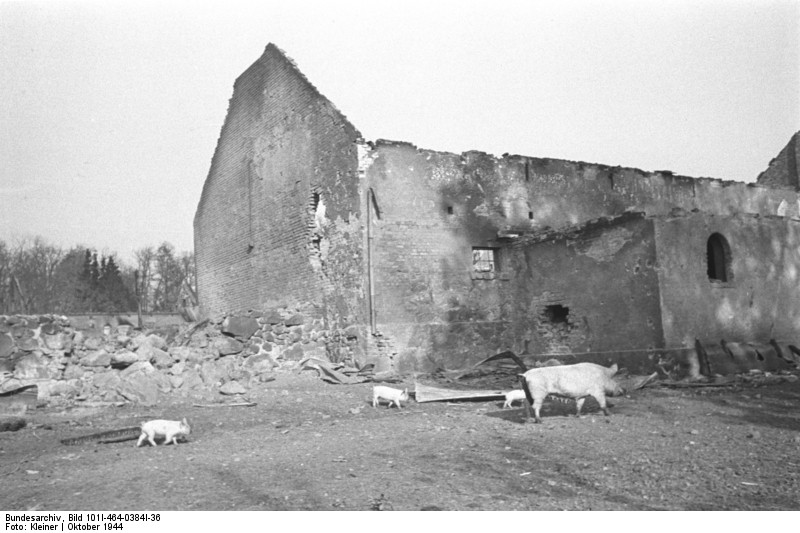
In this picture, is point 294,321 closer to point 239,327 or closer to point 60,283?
point 239,327

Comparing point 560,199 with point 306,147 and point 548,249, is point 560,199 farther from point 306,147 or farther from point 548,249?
point 306,147

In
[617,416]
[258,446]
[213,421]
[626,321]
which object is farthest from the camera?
[626,321]

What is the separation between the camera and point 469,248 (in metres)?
16.3

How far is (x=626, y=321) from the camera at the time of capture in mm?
12883

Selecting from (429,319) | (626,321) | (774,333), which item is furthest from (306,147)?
(774,333)

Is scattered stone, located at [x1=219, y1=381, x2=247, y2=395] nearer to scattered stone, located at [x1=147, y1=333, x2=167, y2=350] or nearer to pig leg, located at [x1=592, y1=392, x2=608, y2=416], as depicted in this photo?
scattered stone, located at [x1=147, y1=333, x2=167, y2=350]

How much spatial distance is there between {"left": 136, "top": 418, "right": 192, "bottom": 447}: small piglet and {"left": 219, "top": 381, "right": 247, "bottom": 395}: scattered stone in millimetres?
4186

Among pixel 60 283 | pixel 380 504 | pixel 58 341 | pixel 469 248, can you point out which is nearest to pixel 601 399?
pixel 380 504

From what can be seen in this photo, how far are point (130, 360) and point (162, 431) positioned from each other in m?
5.41

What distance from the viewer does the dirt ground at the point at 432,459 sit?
4.75 meters

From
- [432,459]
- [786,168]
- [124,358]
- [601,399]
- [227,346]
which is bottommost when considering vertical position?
[432,459]

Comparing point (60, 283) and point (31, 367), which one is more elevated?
point (60, 283)

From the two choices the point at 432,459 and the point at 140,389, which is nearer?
the point at 432,459
